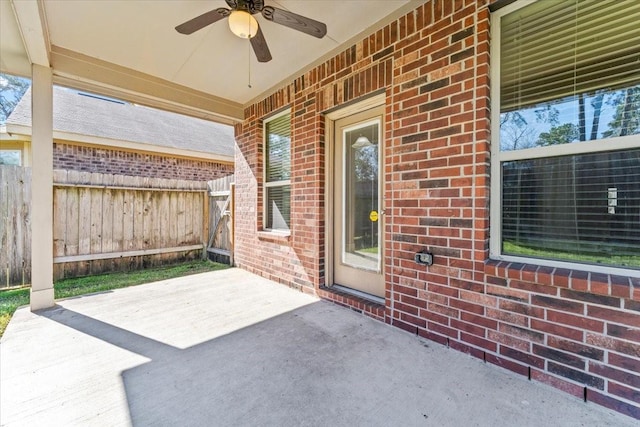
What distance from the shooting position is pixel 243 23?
2256 mm

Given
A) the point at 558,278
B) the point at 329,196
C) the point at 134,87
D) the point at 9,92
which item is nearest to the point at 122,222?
the point at 134,87

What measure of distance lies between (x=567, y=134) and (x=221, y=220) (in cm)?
528

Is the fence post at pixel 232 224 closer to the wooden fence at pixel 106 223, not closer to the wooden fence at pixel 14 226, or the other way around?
the wooden fence at pixel 106 223

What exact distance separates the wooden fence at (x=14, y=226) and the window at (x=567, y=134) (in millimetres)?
5932

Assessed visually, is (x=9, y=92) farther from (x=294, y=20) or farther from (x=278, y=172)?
(x=294, y=20)

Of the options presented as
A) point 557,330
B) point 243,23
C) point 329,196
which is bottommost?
point 557,330

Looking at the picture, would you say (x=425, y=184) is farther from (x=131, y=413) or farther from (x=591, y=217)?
(x=131, y=413)

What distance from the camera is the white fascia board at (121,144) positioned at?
5738 mm

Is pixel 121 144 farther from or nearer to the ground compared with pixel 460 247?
farther from the ground

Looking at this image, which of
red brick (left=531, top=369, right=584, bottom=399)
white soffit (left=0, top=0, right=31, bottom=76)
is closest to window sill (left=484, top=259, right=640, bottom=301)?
red brick (left=531, top=369, right=584, bottom=399)

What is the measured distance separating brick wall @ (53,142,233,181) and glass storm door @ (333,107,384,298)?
617 cm

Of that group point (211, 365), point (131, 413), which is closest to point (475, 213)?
point (211, 365)

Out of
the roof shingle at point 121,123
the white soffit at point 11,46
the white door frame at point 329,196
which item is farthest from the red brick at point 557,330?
the roof shingle at point 121,123

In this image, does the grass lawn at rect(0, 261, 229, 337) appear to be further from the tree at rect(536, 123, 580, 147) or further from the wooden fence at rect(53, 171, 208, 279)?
the tree at rect(536, 123, 580, 147)
